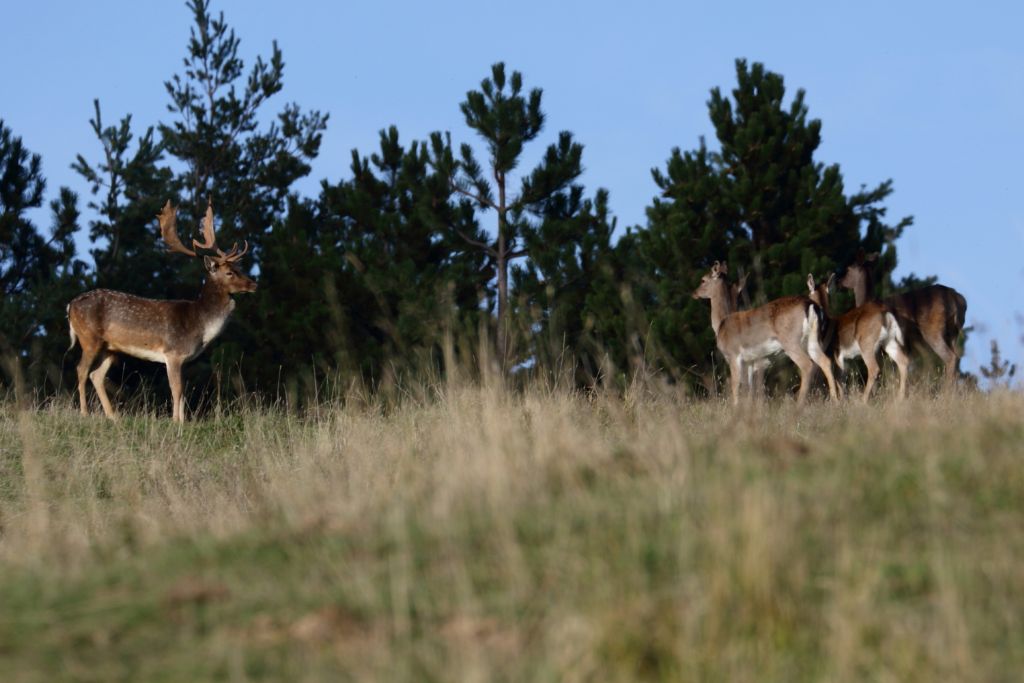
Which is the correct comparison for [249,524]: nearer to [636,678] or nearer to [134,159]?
[636,678]

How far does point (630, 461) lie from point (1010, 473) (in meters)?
1.52

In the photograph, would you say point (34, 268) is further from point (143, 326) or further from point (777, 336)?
point (777, 336)

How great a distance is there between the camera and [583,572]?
470 cm

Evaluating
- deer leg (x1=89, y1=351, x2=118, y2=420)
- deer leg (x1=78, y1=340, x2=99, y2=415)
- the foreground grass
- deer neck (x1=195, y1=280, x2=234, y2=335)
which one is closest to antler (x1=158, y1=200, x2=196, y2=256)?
deer neck (x1=195, y1=280, x2=234, y2=335)

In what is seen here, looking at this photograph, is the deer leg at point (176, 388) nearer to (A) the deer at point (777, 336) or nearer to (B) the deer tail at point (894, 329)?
(A) the deer at point (777, 336)

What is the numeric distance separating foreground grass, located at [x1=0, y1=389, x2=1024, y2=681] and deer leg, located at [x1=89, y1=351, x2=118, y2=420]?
8.16m

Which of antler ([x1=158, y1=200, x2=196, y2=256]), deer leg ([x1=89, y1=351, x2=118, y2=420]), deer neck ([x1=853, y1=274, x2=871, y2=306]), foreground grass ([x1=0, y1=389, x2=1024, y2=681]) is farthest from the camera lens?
deer neck ([x1=853, y1=274, x2=871, y2=306])

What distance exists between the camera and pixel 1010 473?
5.58 m

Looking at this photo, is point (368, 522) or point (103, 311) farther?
point (103, 311)

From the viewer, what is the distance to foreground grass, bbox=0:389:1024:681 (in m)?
4.20

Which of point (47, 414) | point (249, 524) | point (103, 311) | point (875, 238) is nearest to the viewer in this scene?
point (249, 524)

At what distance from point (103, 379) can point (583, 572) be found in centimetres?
1214

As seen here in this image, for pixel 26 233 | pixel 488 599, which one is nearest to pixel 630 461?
pixel 488 599

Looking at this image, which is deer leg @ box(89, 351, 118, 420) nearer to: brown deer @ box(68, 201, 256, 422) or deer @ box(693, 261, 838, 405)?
brown deer @ box(68, 201, 256, 422)
